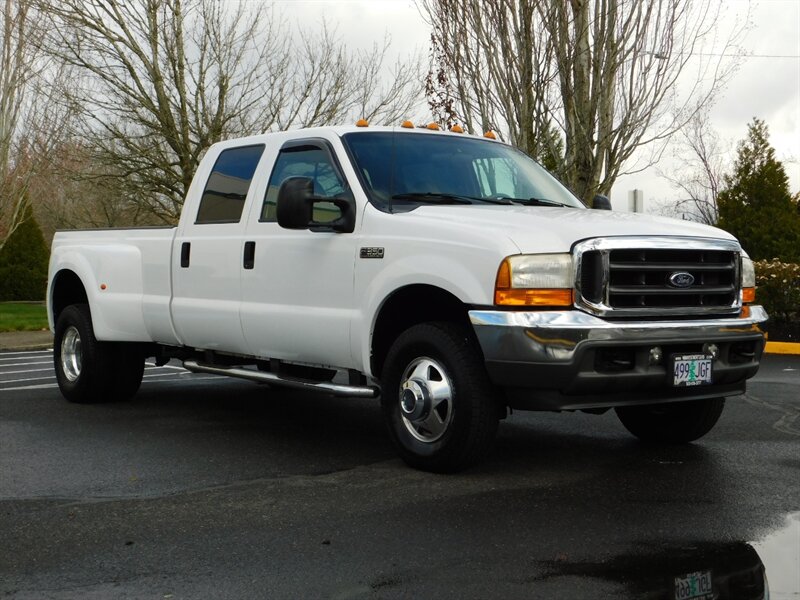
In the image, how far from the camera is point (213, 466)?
269 inches

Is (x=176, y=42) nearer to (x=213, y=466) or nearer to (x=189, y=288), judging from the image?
(x=189, y=288)

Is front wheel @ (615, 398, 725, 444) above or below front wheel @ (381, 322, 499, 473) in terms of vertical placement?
below

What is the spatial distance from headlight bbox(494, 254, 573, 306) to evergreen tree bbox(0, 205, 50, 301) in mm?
29386

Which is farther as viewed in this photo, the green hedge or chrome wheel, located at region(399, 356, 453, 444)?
the green hedge

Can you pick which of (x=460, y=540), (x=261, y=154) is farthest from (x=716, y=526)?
(x=261, y=154)

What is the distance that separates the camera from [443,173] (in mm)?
7363

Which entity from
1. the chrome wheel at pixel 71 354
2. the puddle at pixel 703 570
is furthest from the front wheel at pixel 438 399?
the chrome wheel at pixel 71 354

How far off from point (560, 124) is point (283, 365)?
384 inches

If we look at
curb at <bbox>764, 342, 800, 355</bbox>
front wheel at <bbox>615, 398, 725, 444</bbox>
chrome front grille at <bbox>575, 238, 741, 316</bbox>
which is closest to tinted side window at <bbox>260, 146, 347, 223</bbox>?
chrome front grille at <bbox>575, 238, 741, 316</bbox>

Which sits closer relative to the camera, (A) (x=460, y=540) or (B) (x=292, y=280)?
(A) (x=460, y=540)

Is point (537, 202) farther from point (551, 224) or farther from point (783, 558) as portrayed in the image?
point (783, 558)

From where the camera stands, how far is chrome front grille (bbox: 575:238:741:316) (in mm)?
5930

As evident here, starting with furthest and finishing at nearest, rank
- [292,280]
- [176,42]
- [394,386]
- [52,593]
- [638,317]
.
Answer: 1. [176,42]
2. [292,280]
3. [394,386]
4. [638,317]
5. [52,593]

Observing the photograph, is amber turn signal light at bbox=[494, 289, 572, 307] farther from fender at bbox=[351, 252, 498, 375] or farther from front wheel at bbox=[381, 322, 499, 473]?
front wheel at bbox=[381, 322, 499, 473]
